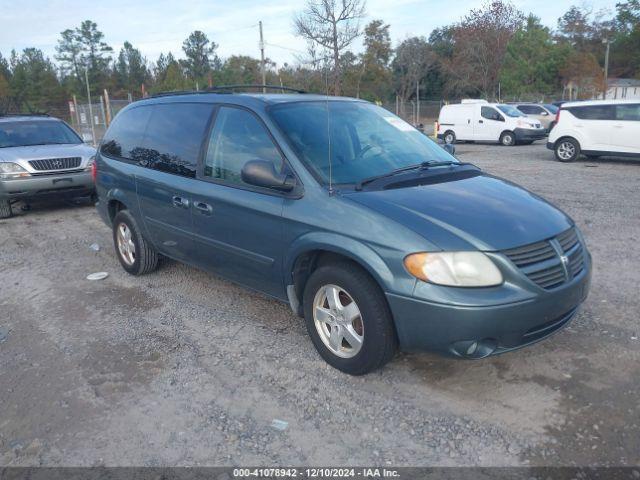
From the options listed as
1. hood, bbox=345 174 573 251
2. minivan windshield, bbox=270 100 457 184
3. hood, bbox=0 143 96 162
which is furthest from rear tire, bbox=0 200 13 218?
hood, bbox=345 174 573 251

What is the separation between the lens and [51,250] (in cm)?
680

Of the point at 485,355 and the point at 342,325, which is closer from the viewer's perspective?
the point at 485,355

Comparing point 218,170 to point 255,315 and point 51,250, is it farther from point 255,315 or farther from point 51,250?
point 51,250

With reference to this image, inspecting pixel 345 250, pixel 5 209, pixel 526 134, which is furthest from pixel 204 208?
pixel 526 134

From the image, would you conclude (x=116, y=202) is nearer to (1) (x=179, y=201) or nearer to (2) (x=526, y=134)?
(1) (x=179, y=201)

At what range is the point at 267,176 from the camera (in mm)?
3482

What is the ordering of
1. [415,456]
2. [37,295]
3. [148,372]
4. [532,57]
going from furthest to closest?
[532,57] → [37,295] → [148,372] → [415,456]

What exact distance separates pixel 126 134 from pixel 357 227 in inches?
131

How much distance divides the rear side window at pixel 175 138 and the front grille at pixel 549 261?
263 cm

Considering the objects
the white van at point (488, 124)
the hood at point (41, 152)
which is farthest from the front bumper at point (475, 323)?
the white van at point (488, 124)

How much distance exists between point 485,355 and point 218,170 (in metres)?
2.40

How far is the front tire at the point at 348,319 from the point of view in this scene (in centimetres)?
310

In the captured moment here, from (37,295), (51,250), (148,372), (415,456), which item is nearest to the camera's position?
(415,456)

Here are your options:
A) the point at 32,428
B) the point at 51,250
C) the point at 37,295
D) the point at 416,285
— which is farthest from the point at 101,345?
the point at 51,250
